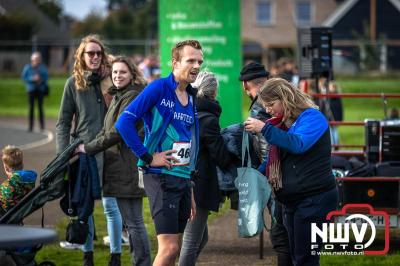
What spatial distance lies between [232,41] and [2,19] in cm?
5455

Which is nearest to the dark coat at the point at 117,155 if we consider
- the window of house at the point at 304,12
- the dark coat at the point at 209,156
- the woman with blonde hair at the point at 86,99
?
the woman with blonde hair at the point at 86,99

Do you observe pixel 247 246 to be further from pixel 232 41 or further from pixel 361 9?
pixel 361 9

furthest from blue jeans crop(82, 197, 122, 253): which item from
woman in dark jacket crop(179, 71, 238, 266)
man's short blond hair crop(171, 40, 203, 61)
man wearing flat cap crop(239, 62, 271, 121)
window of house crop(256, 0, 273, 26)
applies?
window of house crop(256, 0, 273, 26)

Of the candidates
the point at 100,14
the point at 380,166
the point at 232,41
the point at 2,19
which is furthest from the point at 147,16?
the point at 380,166

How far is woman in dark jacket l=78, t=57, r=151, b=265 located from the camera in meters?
8.67

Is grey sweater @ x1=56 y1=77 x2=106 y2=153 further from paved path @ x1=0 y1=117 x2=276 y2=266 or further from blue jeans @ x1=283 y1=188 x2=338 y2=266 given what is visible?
blue jeans @ x1=283 y1=188 x2=338 y2=266

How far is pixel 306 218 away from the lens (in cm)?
736

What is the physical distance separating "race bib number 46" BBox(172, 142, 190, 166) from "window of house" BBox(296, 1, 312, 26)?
72362 millimetres

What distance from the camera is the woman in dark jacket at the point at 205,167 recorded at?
8344 millimetres

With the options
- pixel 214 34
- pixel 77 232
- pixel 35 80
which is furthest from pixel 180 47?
pixel 35 80

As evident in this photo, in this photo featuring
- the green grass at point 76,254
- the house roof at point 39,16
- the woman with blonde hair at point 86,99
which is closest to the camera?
the woman with blonde hair at point 86,99

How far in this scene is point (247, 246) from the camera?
434 inches

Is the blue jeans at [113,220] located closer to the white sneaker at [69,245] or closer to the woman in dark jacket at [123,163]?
the woman in dark jacket at [123,163]

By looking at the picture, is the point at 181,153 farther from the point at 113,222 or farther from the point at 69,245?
the point at 69,245
